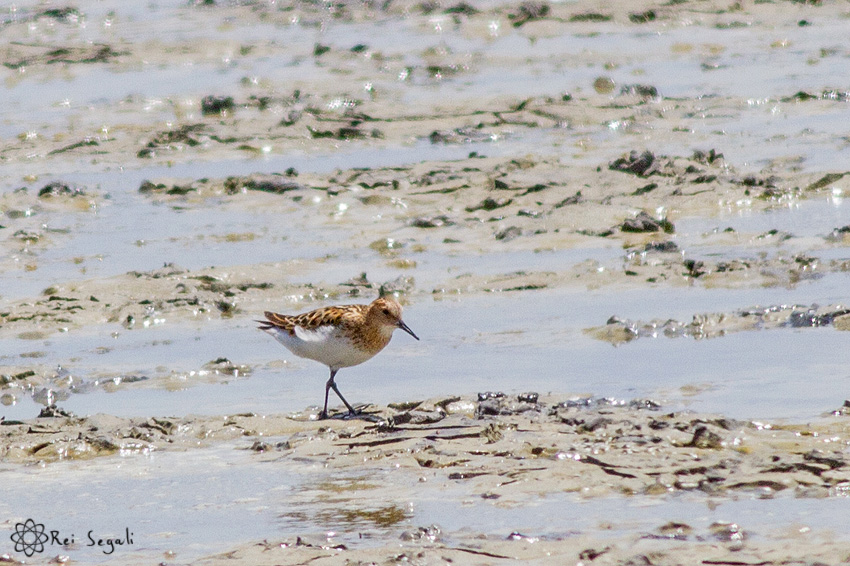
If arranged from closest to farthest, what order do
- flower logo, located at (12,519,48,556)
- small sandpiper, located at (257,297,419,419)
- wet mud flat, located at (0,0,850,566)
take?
flower logo, located at (12,519,48,556)
wet mud flat, located at (0,0,850,566)
small sandpiper, located at (257,297,419,419)

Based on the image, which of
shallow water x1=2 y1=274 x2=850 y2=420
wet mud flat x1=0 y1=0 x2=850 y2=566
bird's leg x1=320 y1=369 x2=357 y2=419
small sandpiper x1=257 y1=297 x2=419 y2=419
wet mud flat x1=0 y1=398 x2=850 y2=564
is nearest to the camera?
wet mud flat x1=0 y1=398 x2=850 y2=564

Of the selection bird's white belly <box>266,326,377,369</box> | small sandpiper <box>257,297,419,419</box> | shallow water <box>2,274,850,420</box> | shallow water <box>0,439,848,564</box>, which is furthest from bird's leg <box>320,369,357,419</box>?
shallow water <box>0,439,848,564</box>

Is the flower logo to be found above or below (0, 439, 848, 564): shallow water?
below

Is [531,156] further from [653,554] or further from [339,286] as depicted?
[653,554]

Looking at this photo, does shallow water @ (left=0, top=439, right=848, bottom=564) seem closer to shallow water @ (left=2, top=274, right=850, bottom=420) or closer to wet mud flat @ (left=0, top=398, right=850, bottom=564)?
wet mud flat @ (left=0, top=398, right=850, bottom=564)

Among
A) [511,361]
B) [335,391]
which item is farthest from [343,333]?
[511,361]

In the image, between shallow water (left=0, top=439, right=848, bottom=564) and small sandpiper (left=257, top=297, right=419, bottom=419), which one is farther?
small sandpiper (left=257, top=297, right=419, bottom=419)

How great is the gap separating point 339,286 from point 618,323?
7.31 feet

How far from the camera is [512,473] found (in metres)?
6.13

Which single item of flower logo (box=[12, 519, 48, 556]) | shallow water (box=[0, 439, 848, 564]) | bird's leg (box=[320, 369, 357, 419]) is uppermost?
bird's leg (box=[320, 369, 357, 419])

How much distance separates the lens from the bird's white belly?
7.66m

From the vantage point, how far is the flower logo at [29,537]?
561cm

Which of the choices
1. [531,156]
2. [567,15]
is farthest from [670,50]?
[531,156]

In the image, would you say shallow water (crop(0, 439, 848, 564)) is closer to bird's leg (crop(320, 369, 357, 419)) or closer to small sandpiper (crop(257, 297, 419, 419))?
bird's leg (crop(320, 369, 357, 419))
